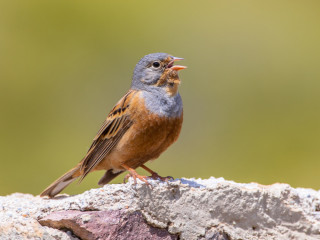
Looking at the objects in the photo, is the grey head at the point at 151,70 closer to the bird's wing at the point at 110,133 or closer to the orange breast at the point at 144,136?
the bird's wing at the point at 110,133

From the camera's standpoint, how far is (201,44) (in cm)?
1545

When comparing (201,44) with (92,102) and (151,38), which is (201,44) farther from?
(92,102)

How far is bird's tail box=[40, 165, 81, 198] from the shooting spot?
769 centimetres

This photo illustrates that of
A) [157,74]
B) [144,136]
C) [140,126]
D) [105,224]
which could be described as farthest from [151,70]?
[105,224]

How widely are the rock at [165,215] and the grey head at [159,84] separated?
3.25 ft

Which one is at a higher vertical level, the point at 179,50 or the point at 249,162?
the point at 179,50

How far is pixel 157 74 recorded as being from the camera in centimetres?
784

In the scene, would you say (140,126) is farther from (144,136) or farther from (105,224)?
(105,224)

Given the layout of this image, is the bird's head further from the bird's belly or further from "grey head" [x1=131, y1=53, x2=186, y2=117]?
the bird's belly

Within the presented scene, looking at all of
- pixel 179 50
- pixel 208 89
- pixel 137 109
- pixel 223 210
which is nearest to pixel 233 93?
pixel 208 89

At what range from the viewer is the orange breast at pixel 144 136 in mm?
7340

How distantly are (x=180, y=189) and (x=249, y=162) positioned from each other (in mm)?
5498

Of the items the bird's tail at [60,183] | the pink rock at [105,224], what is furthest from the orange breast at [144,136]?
the pink rock at [105,224]

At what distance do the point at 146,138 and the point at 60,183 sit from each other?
117cm
